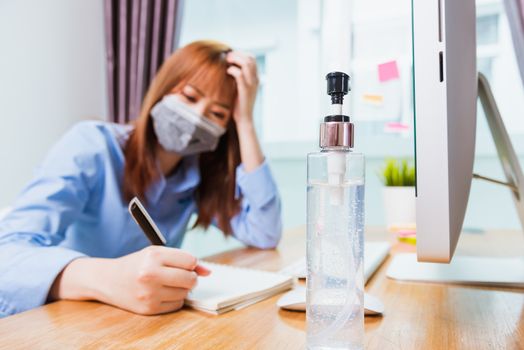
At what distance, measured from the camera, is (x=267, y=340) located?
1.37ft

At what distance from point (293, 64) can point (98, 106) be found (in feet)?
3.36

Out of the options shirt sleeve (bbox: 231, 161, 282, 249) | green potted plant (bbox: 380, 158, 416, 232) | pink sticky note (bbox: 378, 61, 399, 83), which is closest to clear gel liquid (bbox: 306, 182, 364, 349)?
pink sticky note (bbox: 378, 61, 399, 83)

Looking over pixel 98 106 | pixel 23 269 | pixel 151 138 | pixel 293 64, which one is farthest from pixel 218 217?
pixel 98 106

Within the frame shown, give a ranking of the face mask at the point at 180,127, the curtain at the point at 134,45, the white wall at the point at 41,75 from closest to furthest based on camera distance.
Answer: the face mask at the point at 180,127 → the white wall at the point at 41,75 → the curtain at the point at 134,45

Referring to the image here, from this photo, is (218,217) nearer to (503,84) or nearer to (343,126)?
(343,126)

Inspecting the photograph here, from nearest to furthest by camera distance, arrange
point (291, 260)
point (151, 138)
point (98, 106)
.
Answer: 1. point (291, 260)
2. point (151, 138)
3. point (98, 106)

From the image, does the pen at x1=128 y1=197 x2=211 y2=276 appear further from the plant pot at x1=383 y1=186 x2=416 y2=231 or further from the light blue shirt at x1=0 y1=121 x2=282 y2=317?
the plant pot at x1=383 y1=186 x2=416 y2=231

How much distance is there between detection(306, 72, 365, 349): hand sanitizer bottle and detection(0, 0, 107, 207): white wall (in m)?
1.71

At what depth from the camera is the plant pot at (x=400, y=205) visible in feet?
3.94

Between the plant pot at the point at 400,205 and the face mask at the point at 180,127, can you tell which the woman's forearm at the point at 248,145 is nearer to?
the face mask at the point at 180,127

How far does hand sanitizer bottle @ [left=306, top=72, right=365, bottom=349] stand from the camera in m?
0.36

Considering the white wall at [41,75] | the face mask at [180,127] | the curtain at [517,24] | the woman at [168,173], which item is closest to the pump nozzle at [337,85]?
the woman at [168,173]

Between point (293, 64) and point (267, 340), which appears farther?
point (293, 64)

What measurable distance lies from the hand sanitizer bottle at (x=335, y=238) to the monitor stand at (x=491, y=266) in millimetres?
325
